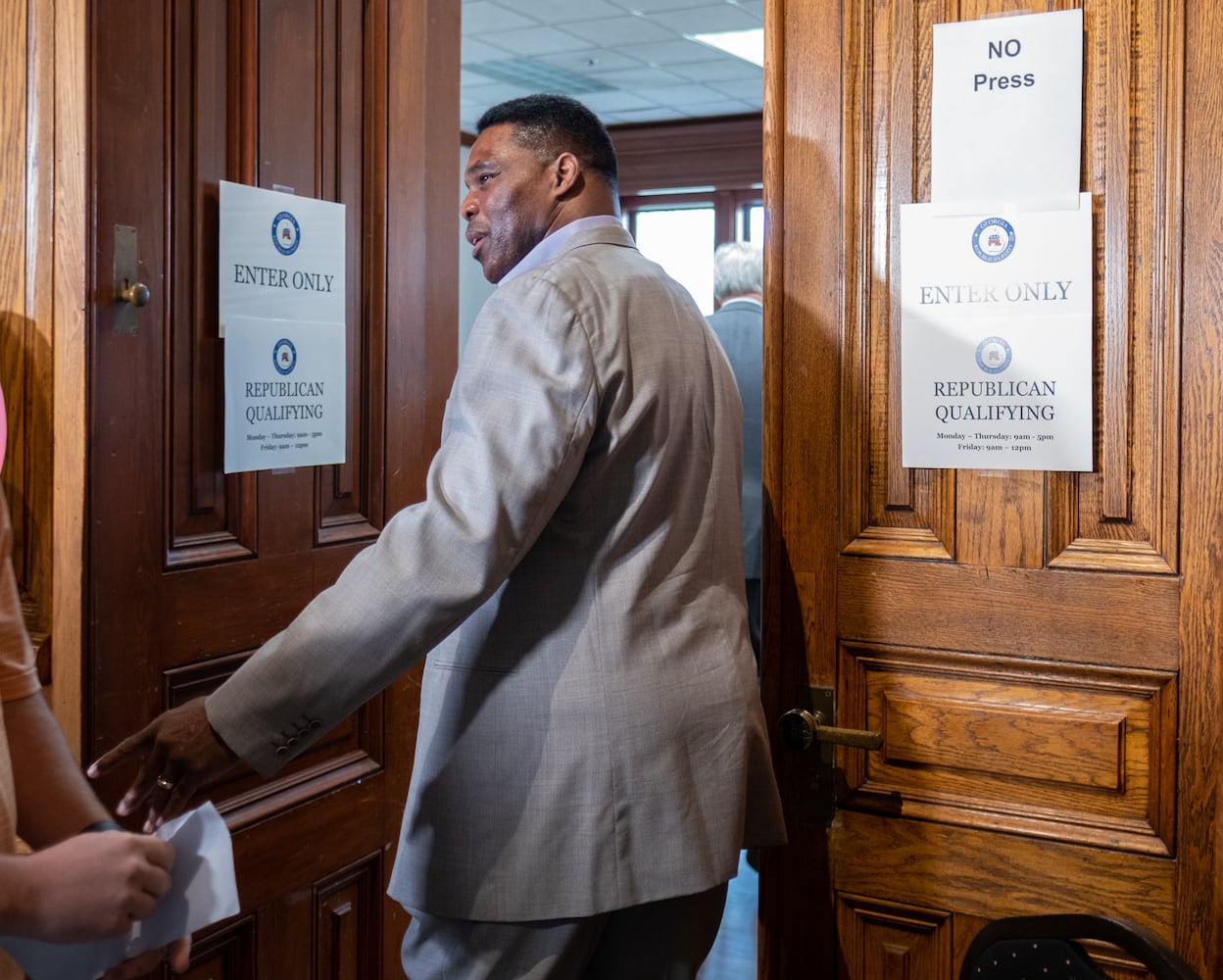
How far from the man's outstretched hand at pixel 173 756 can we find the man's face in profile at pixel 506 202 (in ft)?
2.68

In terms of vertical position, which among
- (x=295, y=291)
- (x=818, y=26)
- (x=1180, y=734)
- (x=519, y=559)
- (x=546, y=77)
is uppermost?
(x=546, y=77)

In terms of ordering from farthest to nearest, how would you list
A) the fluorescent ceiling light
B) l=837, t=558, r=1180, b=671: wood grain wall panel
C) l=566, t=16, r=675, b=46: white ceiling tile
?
the fluorescent ceiling light, l=566, t=16, r=675, b=46: white ceiling tile, l=837, t=558, r=1180, b=671: wood grain wall panel

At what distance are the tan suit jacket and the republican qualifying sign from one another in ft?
1.52

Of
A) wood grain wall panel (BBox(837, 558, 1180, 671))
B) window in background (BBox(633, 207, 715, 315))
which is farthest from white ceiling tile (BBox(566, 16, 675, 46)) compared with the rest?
wood grain wall panel (BBox(837, 558, 1180, 671))

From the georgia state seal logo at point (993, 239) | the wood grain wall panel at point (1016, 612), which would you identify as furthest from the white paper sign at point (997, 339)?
the wood grain wall panel at point (1016, 612)

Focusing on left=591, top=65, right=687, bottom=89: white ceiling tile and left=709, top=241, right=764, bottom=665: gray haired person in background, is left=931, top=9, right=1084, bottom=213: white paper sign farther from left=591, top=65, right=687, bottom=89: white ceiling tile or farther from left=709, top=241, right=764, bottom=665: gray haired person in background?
left=591, top=65, right=687, bottom=89: white ceiling tile

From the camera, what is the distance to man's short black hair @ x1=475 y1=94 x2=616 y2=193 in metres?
1.85

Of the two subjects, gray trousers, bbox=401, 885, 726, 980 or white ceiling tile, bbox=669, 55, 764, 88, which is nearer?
gray trousers, bbox=401, 885, 726, 980

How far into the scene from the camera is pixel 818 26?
5.45ft

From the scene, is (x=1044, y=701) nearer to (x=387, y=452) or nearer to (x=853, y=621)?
(x=853, y=621)

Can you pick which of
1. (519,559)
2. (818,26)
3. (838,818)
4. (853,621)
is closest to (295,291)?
(519,559)

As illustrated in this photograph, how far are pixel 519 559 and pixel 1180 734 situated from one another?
84 cm

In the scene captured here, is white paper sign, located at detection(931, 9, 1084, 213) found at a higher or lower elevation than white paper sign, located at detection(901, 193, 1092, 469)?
higher

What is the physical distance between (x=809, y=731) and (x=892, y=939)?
0.31 meters
